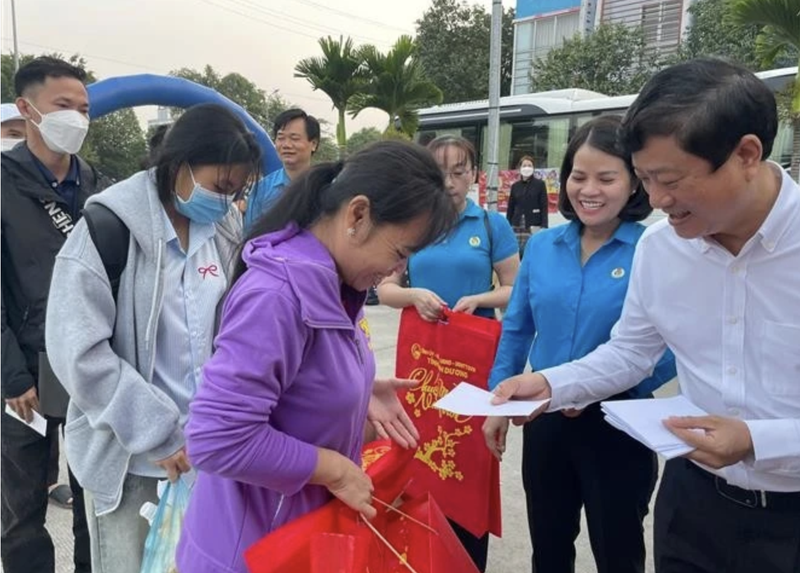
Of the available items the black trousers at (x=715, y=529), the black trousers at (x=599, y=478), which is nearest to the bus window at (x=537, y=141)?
the black trousers at (x=599, y=478)

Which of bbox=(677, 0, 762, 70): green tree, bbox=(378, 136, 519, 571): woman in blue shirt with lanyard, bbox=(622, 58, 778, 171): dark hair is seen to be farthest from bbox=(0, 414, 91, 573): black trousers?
bbox=(677, 0, 762, 70): green tree

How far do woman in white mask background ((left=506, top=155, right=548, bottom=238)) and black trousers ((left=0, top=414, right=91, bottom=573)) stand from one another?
7733 millimetres

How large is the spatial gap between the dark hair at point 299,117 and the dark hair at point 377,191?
100 inches

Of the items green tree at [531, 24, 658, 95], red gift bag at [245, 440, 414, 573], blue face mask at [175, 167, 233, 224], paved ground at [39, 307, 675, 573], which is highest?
green tree at [531, 24, 658, 95]

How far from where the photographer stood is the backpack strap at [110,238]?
1471mm

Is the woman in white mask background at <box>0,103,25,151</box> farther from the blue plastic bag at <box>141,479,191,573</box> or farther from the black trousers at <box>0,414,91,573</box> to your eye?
the blue plastic bag at <box>141,479,191,573</box>

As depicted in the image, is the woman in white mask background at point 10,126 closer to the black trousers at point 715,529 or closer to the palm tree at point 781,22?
the black trousers at point 715,529

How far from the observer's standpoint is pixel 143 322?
1539mm

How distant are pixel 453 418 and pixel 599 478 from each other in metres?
0.58

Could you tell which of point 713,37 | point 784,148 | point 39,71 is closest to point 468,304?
point 39,71

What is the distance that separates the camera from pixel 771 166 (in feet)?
4.09

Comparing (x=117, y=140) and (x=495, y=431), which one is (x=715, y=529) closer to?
(x=495, y=431)

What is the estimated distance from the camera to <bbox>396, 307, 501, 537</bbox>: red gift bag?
7.16 ft

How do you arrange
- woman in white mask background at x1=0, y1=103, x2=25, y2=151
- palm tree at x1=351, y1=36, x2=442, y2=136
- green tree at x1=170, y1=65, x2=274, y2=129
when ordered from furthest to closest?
green tree at x1=170, y1=65, x2=274, y2=129, palm tree at x1=351, y1=36, x2=442, y2=136, woman in white mask background at x1=0, y1=103, x2=25, y2=151
